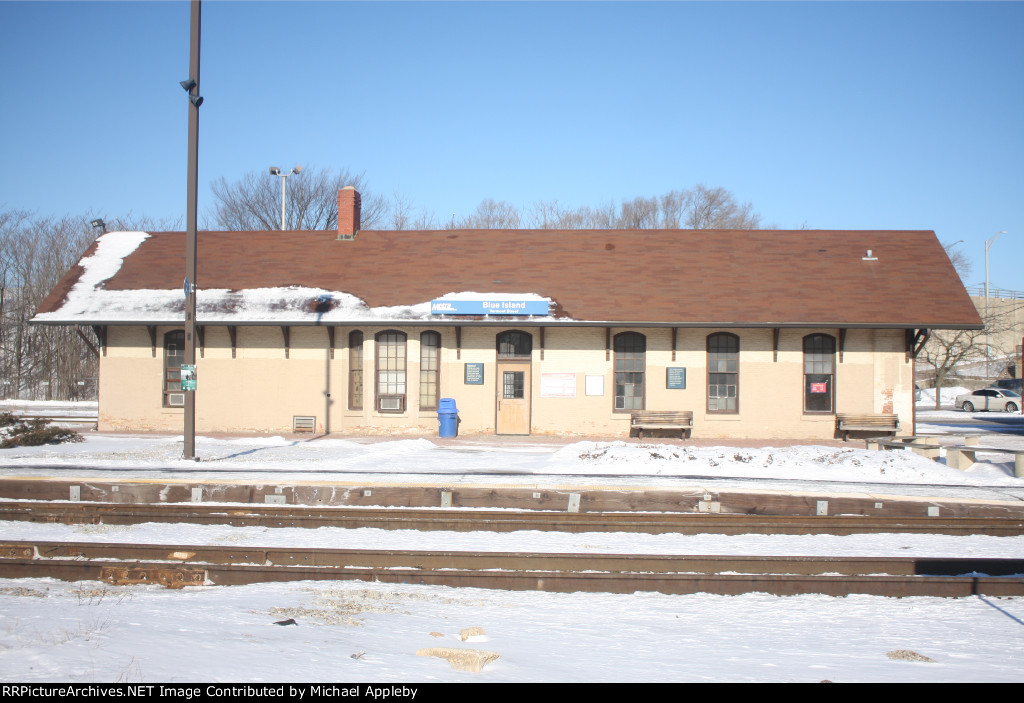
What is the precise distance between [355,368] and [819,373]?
12965 millimetres

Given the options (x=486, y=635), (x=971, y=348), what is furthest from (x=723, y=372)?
(x=971, y=348)

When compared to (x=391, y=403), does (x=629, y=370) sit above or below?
above

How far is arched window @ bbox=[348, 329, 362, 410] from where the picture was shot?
73.0ft

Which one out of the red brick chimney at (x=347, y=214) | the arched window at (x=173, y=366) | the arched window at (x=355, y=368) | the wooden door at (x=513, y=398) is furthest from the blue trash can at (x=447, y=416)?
the arched window at (x=173, y=366)

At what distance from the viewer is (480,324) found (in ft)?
69.7

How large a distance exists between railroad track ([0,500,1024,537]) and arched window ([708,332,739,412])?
1099cm

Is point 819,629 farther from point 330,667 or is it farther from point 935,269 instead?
point 935,269

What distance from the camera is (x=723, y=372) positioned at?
71.4 feet

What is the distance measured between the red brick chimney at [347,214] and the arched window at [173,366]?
5.98 m

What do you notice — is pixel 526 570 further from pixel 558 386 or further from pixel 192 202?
pixel 558 386

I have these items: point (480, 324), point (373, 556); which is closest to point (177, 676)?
point (373, 556)

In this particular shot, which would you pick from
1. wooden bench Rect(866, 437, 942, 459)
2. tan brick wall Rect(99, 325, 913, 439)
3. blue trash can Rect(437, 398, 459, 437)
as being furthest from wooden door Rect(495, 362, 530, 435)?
wooden bench Rect(866, 437, 942, 459)

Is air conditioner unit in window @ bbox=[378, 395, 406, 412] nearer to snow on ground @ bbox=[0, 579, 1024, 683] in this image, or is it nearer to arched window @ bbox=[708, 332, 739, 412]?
arched window @ bbox=[708, 332, 739, 412]
